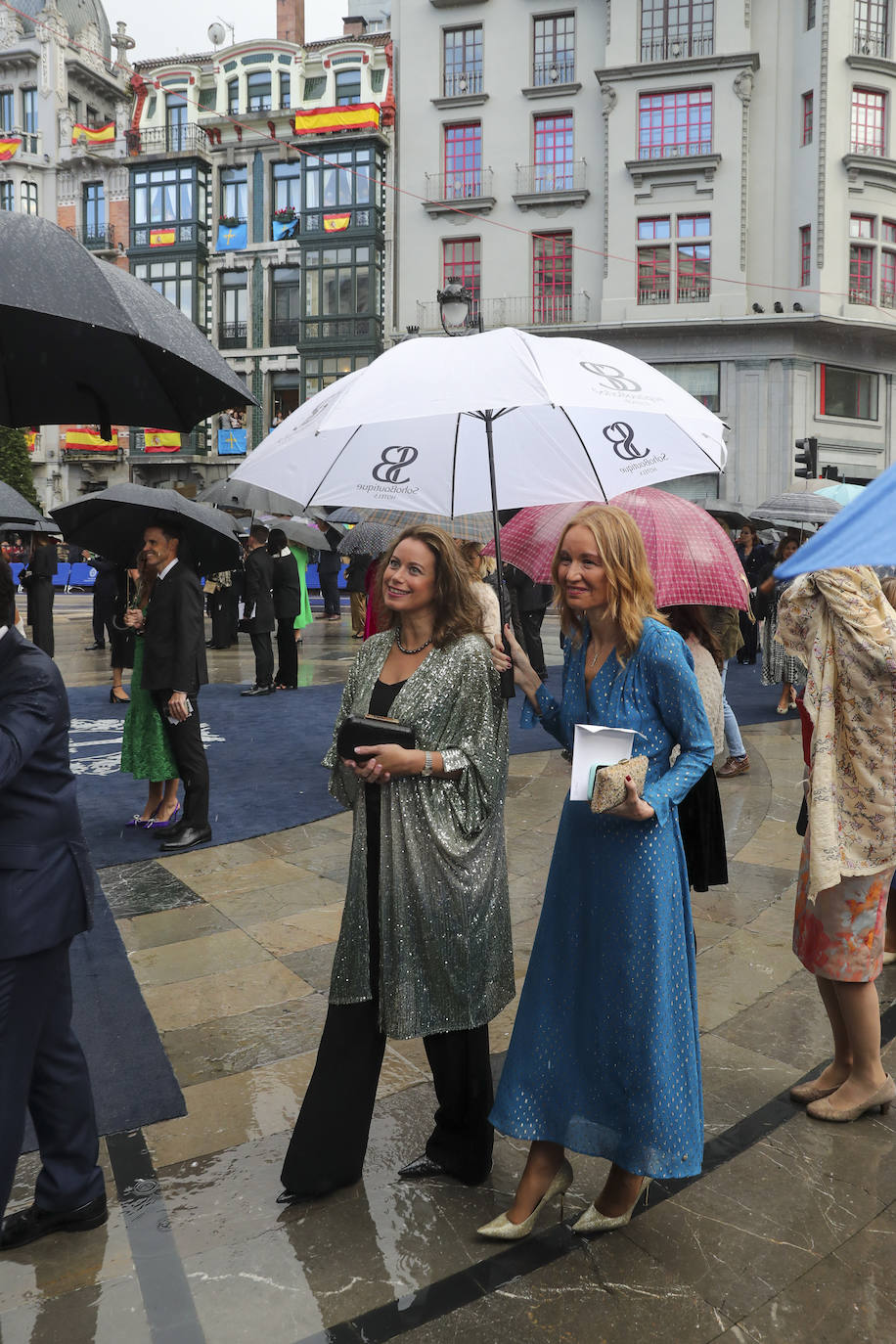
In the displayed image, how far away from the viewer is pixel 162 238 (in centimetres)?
4047

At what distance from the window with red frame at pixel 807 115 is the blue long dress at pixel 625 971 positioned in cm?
3046

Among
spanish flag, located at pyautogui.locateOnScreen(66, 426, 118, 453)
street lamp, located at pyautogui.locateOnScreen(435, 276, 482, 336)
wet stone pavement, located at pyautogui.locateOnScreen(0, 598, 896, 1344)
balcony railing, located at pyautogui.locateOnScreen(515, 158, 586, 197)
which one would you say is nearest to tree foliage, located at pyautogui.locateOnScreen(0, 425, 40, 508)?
spanish flag, located at pyautogui.locateOnScreen(66, 426, 118, 453)

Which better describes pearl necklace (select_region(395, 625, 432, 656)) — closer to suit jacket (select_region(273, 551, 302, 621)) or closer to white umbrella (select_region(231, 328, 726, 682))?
white umbrella (select_region(231, 328, 726, 682))

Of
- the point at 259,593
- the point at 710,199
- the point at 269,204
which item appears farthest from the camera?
the point at 269,204

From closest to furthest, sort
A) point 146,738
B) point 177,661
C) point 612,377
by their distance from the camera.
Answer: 1. point 612,377
2. point 177,661
3. point 146,738

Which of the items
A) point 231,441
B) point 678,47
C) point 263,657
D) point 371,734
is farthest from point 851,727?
Answer: point 231,441

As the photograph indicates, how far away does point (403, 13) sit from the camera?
1262 inches

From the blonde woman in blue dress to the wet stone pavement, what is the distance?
187 mm

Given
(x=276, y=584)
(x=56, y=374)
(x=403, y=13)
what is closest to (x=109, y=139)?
(x=403, y=13)

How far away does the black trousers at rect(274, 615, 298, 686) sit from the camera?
12781mm

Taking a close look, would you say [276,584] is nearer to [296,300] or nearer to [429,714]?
[429,714]

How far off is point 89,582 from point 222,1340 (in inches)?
1274

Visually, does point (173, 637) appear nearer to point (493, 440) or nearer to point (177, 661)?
point (177, 661)

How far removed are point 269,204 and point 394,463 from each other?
39582 millimetres
